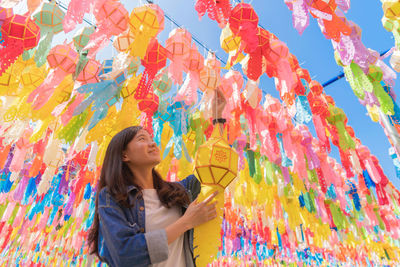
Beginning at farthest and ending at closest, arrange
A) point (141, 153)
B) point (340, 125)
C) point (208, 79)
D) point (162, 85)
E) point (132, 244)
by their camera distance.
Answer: point (340, 125)
point (162, 85)
point (208, 79)
point (141, 153)
point (132, 244)

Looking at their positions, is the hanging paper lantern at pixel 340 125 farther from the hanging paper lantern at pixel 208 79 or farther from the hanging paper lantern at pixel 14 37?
the hanging paper lantern at pixel 14 37

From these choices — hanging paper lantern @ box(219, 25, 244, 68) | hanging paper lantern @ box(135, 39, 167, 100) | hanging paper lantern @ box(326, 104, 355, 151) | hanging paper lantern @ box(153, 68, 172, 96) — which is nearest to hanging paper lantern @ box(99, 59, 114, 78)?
hanging paper lantern @ box(135, 39, 167, 100)

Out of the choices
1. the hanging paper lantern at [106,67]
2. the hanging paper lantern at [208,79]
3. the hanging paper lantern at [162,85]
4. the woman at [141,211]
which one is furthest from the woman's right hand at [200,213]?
the hanging paper lantern at [162,85]

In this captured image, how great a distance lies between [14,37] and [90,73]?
44 cm

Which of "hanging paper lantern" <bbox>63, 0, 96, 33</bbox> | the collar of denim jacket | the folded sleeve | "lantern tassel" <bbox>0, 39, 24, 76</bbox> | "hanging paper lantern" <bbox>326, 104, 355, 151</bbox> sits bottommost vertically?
the folded sleeve

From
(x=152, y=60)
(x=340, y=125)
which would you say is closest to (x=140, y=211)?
(x=152, y=60)

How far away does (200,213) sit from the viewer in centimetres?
71

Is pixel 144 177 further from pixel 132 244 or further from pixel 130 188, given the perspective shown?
pixel 132 244

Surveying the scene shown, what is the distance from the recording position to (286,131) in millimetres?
2428

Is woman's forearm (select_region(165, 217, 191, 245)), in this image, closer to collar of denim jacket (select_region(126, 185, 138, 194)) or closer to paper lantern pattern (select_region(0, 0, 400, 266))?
paper lantern pattern (select_region(0, 0, 400, 266))

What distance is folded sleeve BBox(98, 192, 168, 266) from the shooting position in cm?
64

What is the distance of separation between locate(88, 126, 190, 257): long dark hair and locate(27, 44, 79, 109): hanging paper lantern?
90 cm

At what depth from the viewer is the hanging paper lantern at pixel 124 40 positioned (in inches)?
60.5

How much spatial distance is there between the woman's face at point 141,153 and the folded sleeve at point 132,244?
0.28 metres
